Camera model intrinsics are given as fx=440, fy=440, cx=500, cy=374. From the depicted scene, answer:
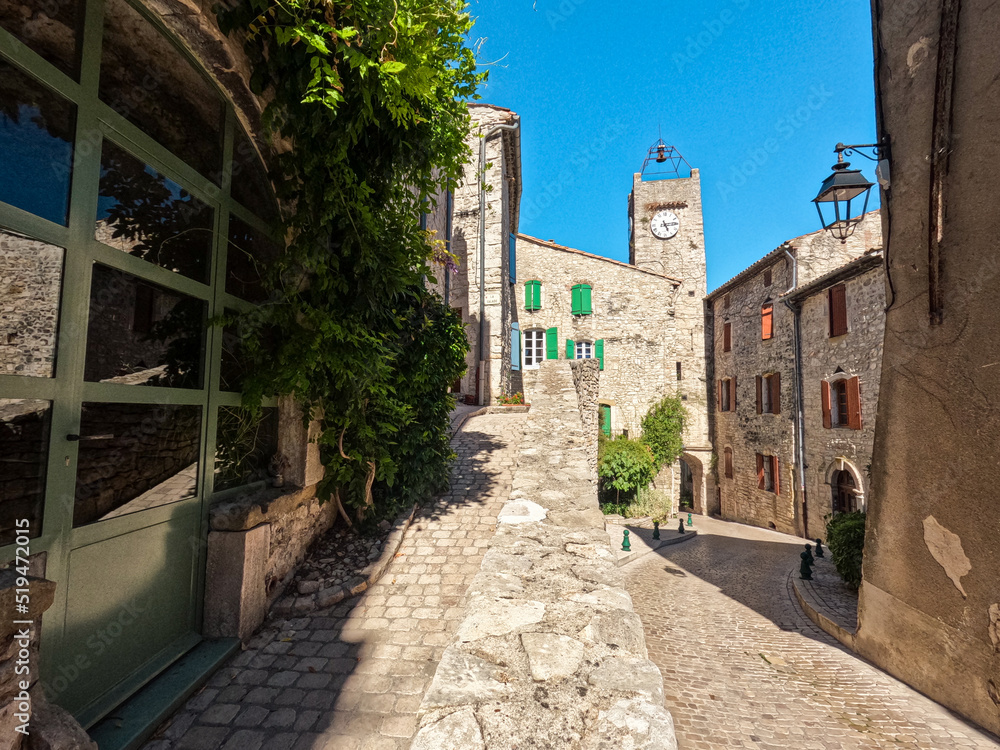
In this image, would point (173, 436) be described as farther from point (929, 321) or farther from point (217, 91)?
point (929, 321)

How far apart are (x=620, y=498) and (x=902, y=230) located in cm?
1166

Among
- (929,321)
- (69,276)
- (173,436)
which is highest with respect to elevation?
(929,321)

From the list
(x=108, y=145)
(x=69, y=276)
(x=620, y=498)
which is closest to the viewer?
(x=69, y=276)

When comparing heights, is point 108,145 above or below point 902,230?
below

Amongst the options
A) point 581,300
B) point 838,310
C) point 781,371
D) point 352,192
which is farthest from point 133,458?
point 581,300

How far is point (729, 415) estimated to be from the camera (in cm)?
1791

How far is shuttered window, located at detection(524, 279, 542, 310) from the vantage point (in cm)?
1819

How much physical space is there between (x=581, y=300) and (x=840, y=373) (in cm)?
905

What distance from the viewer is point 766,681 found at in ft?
15.4

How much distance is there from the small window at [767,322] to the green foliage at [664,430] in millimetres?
4027

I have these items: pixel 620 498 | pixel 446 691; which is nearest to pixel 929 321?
pixel 446 691

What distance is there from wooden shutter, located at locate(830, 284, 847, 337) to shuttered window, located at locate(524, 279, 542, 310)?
975cm

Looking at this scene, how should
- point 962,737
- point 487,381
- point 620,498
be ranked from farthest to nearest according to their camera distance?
1. point 620,498
2. point 487,381
3. point 962,737

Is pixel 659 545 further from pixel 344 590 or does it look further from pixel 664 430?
pixel 344 590
